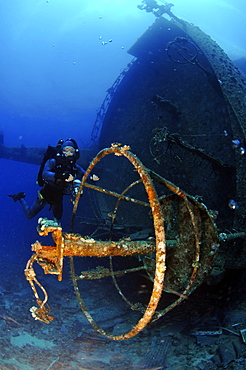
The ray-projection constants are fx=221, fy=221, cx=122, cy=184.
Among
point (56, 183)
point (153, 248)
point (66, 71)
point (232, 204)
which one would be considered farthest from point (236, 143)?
point (66, 71)

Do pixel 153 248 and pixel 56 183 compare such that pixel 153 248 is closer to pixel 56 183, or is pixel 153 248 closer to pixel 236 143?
pixel 56 183

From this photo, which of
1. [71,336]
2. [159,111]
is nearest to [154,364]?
[71,336]

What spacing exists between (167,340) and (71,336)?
212cm

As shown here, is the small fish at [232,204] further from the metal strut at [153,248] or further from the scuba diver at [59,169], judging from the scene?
the scuba diver at [59,169]

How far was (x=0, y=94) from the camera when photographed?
116188mm

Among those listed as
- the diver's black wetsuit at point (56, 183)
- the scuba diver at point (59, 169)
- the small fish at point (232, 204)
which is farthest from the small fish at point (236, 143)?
the diver's black wetsuit at point (56, 183)

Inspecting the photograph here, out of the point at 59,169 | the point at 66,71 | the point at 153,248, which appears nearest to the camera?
the point at 153,248

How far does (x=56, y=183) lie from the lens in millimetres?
4992

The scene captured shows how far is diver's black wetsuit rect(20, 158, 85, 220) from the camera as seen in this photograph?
5117mm

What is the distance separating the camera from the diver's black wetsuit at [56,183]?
201 inches

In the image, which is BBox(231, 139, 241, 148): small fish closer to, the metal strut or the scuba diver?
the metal strut

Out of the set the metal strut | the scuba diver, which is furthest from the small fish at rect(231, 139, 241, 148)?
the scuba diver

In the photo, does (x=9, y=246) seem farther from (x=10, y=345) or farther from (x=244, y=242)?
(x=244, y=242)

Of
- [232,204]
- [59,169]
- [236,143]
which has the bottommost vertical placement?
[232,204]
